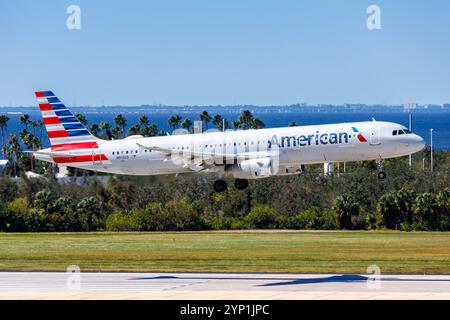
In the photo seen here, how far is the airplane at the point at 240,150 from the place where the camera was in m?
71.9

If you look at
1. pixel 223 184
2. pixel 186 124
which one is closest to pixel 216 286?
pixel 223 184

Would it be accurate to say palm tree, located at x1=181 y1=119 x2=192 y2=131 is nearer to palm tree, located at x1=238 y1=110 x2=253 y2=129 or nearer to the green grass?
palm tree, located at x1=238 y1=110 x2=253 y2=129

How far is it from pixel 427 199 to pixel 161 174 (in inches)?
1342

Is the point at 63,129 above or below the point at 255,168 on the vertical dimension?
above

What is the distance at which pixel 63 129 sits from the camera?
81688 millimetres

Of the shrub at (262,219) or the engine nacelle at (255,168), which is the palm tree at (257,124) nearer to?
the shrub at (262,219)

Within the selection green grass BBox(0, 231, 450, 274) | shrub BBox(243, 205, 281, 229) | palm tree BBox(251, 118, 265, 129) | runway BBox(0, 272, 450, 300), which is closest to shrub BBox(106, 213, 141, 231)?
green grass BBox(0, 231, 450, 274)

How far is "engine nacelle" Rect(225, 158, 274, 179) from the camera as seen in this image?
7206 cm

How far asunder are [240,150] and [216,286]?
26733 mm

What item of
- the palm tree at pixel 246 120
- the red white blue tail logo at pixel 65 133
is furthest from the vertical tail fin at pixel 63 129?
the palm tree at pixel 246 120

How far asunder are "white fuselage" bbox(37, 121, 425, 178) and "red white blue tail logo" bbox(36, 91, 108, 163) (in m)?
0.44

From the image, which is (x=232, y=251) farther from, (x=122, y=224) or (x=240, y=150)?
(x=122, y=224)
